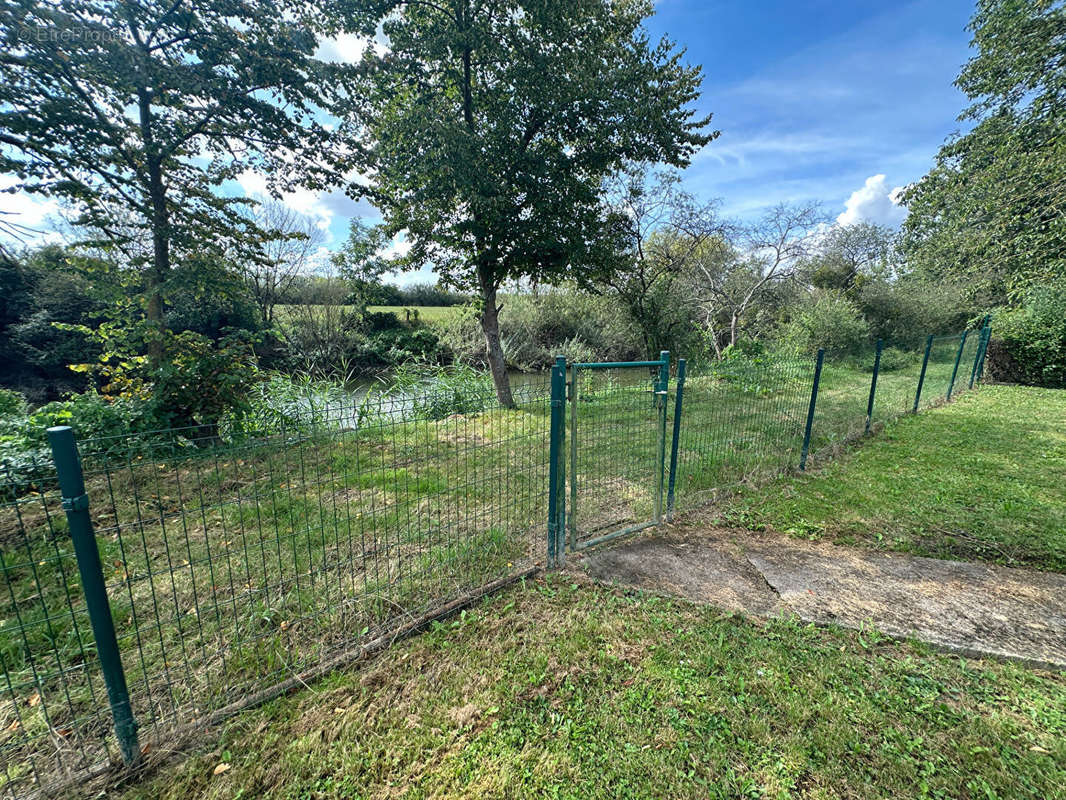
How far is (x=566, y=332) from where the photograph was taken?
18.9 m

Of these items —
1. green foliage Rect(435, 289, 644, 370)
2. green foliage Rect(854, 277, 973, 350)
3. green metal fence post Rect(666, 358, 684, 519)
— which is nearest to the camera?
green metal fence post Rect(666, 358, 684, 519)

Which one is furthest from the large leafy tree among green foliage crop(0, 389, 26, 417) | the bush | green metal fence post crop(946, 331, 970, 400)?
green foliage crop(0, 389, 26, 417)

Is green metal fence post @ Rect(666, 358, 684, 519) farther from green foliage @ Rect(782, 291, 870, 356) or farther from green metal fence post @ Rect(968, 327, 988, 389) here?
green foliage @ Rect(782, 291, 870, 356)

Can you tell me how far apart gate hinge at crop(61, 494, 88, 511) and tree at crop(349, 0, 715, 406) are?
621 centimetres

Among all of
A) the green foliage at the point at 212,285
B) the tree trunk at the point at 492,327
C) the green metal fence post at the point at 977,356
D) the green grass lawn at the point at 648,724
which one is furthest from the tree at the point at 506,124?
the green metal fence post at the point at 977,356

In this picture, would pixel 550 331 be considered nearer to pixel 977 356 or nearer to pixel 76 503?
pixel 977 356

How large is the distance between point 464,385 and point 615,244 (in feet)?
17.1

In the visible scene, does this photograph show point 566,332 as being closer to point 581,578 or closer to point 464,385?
point 464,385

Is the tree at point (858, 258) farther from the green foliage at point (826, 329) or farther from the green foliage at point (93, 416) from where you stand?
the green foliage at point (93, 416)

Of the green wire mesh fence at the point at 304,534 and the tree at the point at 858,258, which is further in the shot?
the tree at the point at 858,258

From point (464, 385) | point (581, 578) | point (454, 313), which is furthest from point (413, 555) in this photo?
point (454, 313)

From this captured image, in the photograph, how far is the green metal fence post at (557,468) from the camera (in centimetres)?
285

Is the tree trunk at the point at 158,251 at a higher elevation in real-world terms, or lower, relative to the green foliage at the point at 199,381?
higher

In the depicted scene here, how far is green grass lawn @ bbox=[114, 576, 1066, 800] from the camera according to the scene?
1673mm
